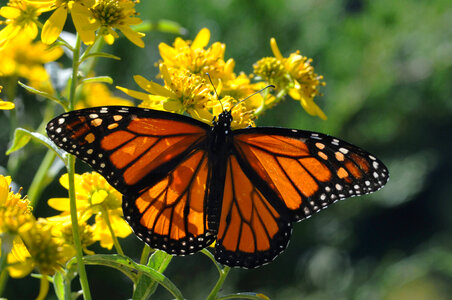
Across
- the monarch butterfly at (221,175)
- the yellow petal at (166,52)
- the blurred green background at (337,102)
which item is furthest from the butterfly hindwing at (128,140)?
the blurred green background at (337,102)

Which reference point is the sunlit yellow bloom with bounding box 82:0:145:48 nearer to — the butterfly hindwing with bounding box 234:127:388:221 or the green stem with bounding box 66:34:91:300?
the green stem with bounding box 66:34:91:300

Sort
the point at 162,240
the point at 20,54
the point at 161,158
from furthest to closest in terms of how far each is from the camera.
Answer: the point at 20,54 < the point at 161,158 < the point at 162,240

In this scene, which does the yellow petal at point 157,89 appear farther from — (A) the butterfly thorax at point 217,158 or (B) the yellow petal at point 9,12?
(B) the yellow petal at point 9,12

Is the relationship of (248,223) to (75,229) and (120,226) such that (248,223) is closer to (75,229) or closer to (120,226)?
(120,226)

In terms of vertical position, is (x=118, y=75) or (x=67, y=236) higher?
(x=118, y=75)

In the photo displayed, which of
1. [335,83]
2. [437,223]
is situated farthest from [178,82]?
[437,223]

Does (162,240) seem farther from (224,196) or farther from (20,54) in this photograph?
(20,54)

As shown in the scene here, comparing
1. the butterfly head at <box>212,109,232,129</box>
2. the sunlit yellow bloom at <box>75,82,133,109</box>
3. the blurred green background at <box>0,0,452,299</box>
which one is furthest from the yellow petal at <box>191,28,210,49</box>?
the blurred green background at <box>0,0,452,299</box>

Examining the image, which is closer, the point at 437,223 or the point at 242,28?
the point at 242,28
